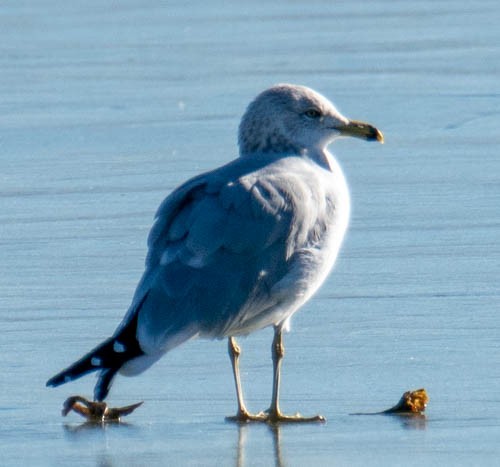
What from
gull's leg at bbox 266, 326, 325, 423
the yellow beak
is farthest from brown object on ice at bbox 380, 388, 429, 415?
the yellow beak

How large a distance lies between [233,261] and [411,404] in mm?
746

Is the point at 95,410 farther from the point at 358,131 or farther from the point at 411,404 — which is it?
the point at 358,131

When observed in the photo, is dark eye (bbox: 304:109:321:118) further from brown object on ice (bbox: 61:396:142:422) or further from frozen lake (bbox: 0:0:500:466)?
brown object on ice (bbox: 61:396:142:422)

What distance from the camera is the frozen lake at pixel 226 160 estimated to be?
17.0ft

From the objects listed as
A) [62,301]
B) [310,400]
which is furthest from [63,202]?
[310,400]

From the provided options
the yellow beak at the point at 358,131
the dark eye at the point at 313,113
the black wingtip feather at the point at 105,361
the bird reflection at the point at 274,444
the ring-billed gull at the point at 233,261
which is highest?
the dark eye at the point at 313,113

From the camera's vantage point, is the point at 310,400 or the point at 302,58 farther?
the point at 302,58

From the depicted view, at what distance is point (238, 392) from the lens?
18.1 feet

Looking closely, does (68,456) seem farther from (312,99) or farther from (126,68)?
(126,68)

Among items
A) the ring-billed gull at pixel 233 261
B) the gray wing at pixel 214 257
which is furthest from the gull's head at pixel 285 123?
the gray wing at pixel 214 257

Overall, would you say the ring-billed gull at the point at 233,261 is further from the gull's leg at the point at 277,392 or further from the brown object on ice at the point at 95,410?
the brown object on ice at the point at 95,410

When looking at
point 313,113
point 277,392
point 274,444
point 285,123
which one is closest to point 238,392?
point 277,392

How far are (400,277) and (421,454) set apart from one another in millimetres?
2198

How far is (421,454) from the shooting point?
4801 millimetres
